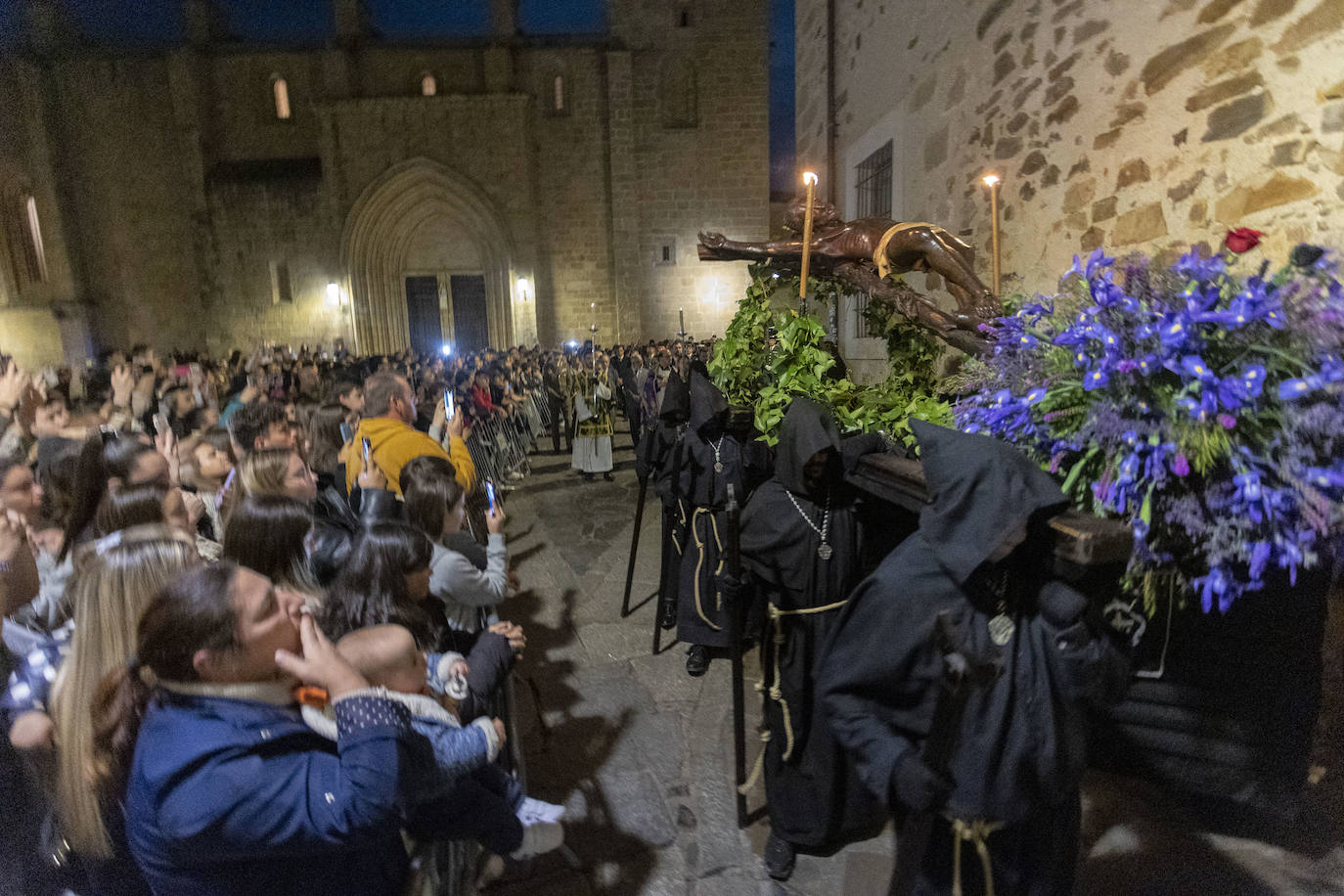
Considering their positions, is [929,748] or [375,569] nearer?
[929,748]

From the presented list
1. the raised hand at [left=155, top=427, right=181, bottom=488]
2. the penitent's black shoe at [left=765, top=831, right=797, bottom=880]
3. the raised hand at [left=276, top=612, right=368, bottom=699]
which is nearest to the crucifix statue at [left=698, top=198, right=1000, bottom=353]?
the penitent's black shoe at [left=765, top=831, right=797, bottom=880]

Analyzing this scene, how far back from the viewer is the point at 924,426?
198 centimetres

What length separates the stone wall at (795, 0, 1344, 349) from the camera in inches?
105

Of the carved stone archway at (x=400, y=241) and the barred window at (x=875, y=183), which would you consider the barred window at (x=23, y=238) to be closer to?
the carved stone archway at (x=400, y=241)

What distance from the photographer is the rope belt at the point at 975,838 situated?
5.83 feet

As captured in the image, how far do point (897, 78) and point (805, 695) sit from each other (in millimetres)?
5941

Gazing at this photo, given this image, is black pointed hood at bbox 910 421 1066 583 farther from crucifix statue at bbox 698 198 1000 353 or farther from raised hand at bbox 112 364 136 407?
raised hand at bbox 112 364 136 407

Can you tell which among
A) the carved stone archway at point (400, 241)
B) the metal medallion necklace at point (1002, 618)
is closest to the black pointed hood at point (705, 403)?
the metal medallion necklace at point (1002, 618)

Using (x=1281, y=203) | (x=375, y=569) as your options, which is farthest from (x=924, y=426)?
(x=1281, y=203)

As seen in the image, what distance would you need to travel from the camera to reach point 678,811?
3141 mm

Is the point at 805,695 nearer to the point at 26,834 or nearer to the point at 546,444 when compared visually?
the point at 26,834

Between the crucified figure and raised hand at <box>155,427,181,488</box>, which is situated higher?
the crucified figure

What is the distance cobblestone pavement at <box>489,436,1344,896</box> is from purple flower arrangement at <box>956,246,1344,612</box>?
1.78 m

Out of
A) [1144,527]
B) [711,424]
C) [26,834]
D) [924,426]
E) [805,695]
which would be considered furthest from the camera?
[711,424]
